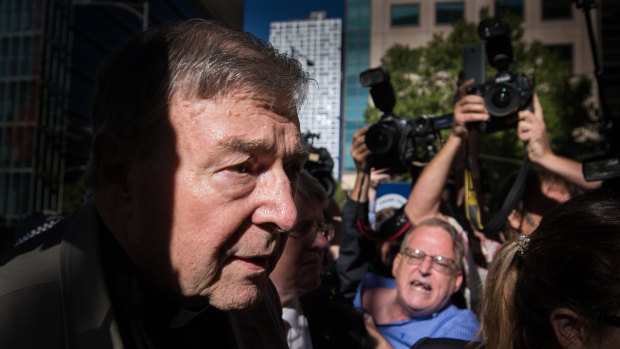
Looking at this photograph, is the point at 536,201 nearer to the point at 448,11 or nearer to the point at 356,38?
the point at 356,38

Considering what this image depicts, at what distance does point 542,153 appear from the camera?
2.69 metres

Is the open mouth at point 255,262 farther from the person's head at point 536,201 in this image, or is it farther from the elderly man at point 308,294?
the person's head at point 536,201

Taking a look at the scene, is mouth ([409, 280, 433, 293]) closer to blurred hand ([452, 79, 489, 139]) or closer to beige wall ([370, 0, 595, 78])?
blurred hand ([452, 79, 489, 139])

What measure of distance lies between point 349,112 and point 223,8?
18.8 m

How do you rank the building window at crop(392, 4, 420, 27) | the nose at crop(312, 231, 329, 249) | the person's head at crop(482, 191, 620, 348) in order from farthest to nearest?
the building window at crop(392, 4, 420, 27) < the nose at crop(312, 231, 329, 249) < the person's head at crop(482, 191, 620, 348)

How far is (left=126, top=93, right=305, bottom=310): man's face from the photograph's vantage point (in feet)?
3.42

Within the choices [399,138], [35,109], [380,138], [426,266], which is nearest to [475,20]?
[35,109]

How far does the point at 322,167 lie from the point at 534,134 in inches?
68.5

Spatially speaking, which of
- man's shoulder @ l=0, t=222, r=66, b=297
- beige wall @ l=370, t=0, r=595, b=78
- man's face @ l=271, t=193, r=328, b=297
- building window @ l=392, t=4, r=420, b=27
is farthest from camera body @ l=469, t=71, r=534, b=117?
building window @ l=392, t=4, r=420, b=27

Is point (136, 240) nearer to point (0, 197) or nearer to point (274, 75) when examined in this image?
point (274, 75)

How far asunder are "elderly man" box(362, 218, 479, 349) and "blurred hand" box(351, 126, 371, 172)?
595 millimetres

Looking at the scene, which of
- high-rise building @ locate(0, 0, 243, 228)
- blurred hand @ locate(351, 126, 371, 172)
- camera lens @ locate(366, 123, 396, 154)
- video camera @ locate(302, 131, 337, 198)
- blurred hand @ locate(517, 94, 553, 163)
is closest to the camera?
blurred hand @ locate(517, 94, 553, 163)

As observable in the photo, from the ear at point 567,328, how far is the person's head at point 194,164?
3.15ft

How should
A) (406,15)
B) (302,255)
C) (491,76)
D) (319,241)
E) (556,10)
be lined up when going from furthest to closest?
1. (406,15)
2. (556,10)
3. (491,76)
4. (319,241)
5. (302,255)
